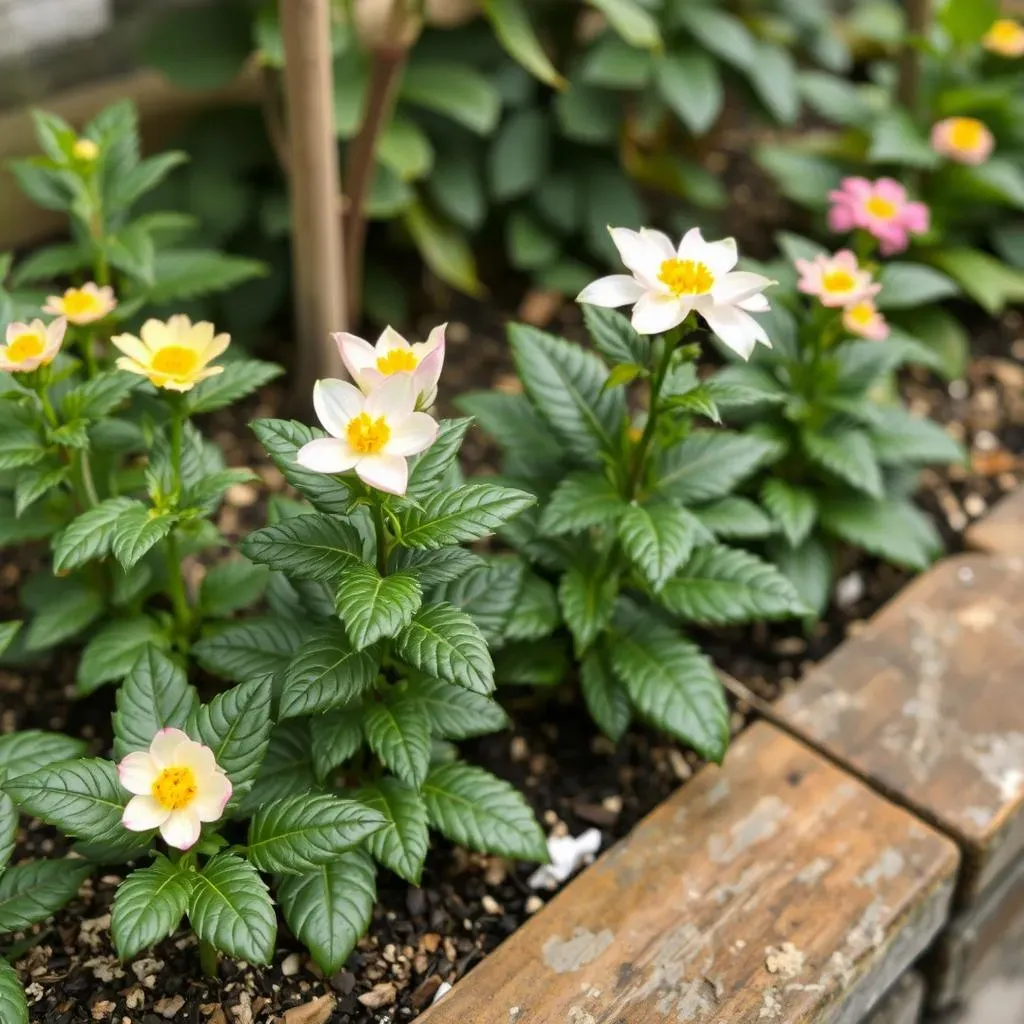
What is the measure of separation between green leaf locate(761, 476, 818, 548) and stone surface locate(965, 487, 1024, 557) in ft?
1.10

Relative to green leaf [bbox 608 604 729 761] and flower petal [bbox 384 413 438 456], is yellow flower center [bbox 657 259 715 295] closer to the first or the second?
flower petal [bbox 384 413 438 456]

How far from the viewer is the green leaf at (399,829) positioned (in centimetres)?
125

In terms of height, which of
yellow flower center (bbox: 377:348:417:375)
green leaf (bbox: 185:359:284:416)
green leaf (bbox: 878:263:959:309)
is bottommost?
green leaf (bbox: 878:263:959:309)

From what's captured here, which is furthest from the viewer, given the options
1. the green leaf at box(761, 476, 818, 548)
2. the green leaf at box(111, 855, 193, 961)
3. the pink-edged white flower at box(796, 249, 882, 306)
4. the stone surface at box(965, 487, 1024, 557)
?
the stone surface at box(965, 487, 1024, 557)

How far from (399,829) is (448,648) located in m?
0.26

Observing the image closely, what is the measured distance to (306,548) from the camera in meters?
1.21

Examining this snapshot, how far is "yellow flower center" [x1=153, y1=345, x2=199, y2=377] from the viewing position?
1310mm

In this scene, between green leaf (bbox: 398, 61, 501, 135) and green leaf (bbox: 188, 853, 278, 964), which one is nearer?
green leaf (bbox: 188, 853, 278, 964)

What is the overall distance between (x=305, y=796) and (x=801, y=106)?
2.36 m

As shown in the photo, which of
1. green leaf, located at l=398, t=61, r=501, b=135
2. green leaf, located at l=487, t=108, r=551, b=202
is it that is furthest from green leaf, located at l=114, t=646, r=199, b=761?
green leaf, located at l=487, t=108, r=551, b=202

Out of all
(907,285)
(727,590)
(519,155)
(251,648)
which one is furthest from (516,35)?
(251,648)

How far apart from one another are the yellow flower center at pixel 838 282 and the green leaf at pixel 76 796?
1131 mm

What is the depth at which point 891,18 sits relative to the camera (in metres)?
2.69

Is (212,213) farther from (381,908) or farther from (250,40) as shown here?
(381,908)
